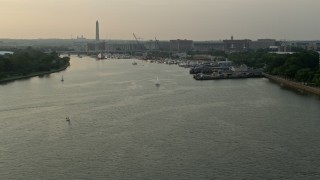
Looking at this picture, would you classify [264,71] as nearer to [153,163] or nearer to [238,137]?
[238,137]

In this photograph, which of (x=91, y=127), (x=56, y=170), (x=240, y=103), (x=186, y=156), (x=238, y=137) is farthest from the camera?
(x=240, y=103)

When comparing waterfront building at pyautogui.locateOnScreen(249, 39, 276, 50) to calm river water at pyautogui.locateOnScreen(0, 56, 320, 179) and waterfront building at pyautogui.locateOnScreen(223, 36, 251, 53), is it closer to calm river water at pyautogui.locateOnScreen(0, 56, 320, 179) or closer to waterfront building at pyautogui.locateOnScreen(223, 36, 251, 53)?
waterfront building at pyautogui.locateOnScreen(223, 36, 251, 53)

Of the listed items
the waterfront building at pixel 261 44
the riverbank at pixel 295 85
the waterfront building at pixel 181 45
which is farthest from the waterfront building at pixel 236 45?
the riverbank at pixel 295 85

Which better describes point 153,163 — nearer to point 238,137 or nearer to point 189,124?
point 238,137

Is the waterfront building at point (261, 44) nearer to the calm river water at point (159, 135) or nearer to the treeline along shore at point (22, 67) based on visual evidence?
the treeline along shore at point (22, 67)

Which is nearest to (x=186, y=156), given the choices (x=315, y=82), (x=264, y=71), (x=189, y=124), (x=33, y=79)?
(x=189, y=124)

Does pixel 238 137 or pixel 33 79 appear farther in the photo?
pixel 33 79

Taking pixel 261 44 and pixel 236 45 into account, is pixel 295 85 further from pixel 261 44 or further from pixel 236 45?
pixel 261 44

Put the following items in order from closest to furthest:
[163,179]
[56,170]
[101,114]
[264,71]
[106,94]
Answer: [163,179] → [56,170] → [101,114] → [106,94] → [264,71]

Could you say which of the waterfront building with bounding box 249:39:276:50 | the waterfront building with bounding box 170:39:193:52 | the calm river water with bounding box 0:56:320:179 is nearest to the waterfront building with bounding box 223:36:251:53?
the waterfront building with bounding box 249:39:276:50
